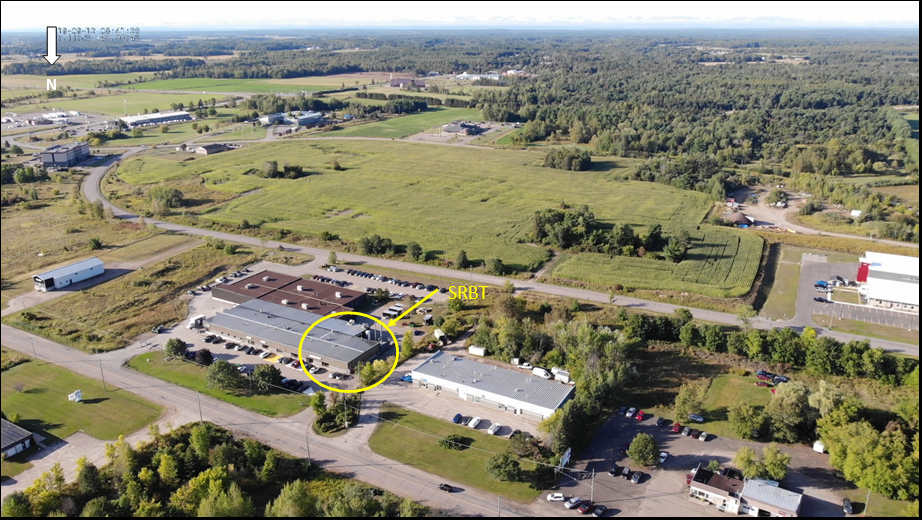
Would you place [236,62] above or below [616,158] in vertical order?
above

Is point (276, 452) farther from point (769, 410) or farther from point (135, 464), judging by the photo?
point (769, 410)

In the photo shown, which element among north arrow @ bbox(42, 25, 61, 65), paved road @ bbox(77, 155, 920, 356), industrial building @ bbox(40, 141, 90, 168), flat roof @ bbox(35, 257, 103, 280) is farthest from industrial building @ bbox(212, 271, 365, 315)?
industrial building @ bbox(40, 141, 90, 168)

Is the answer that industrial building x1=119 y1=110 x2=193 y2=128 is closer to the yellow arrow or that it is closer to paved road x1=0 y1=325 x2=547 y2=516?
paved road x1=0 y1=325 x2=547 y2=516

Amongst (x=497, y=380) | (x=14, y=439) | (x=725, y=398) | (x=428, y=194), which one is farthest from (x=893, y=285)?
(x=14, y=439)

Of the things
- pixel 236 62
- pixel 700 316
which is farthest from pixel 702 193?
pixel 236 62

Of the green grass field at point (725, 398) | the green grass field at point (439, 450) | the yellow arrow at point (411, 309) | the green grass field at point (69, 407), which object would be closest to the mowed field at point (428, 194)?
the yellow arrow at point (411, 309)

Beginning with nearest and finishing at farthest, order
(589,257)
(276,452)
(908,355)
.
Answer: (276,452) < (908,355) < (589,257)

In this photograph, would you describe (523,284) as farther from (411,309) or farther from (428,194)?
(428,194)
